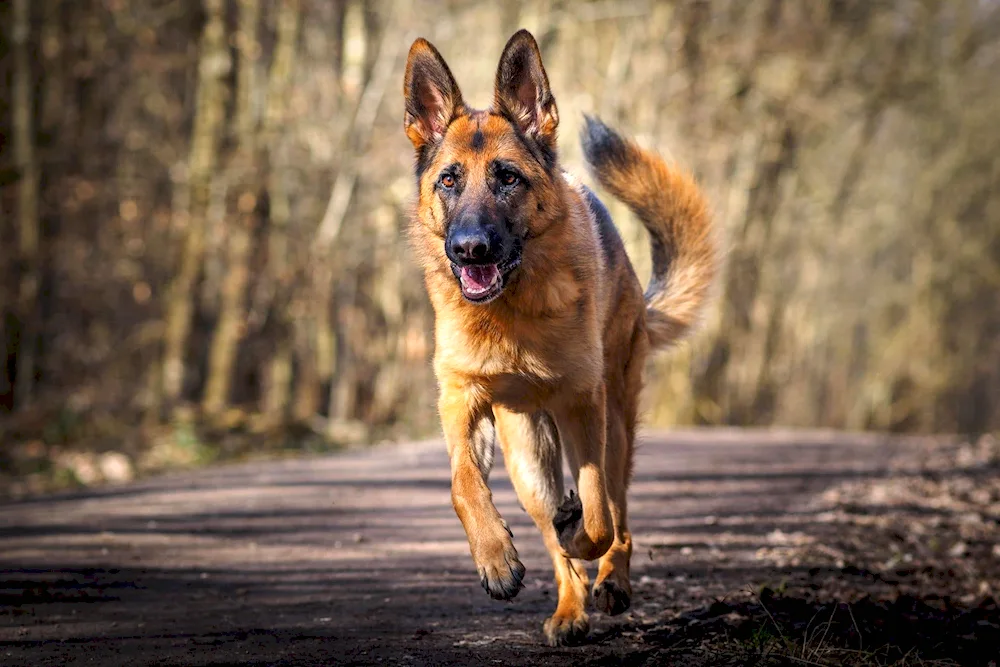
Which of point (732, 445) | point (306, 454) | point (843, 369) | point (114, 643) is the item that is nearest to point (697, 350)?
point (732, 445)

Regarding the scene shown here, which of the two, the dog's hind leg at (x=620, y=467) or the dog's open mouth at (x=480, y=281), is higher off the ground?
the dog's open mouth at (x=480, y=281)

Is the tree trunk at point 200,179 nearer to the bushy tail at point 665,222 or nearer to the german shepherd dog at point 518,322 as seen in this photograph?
the bushy tail at point 665,222

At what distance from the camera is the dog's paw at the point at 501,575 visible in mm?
4719

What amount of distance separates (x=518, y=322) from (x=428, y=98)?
3.98 feet

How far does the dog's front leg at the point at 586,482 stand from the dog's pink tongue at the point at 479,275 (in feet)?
2.24

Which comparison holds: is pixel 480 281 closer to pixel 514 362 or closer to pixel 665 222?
pixel 514 362

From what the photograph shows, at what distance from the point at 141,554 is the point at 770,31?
65.6 ft

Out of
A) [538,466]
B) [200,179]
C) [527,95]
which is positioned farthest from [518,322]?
[200,179]

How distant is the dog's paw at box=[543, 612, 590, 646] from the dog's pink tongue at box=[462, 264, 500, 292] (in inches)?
59.2

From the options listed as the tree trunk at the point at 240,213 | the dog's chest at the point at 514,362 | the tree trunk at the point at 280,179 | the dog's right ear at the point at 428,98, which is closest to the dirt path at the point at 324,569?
the dog's chest at the point at 514,362

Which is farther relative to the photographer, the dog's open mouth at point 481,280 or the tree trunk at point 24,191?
the tree trunk at point 24,191

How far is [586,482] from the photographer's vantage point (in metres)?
5.34

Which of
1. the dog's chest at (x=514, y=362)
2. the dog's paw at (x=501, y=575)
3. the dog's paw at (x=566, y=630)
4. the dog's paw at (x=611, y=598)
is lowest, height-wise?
the dog's paw at (x=566, y=630)

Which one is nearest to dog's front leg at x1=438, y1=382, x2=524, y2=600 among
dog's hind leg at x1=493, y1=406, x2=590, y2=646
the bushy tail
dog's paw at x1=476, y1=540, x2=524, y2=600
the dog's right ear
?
dog's paw at x1=476, y1=540, x2=524, y2=600
